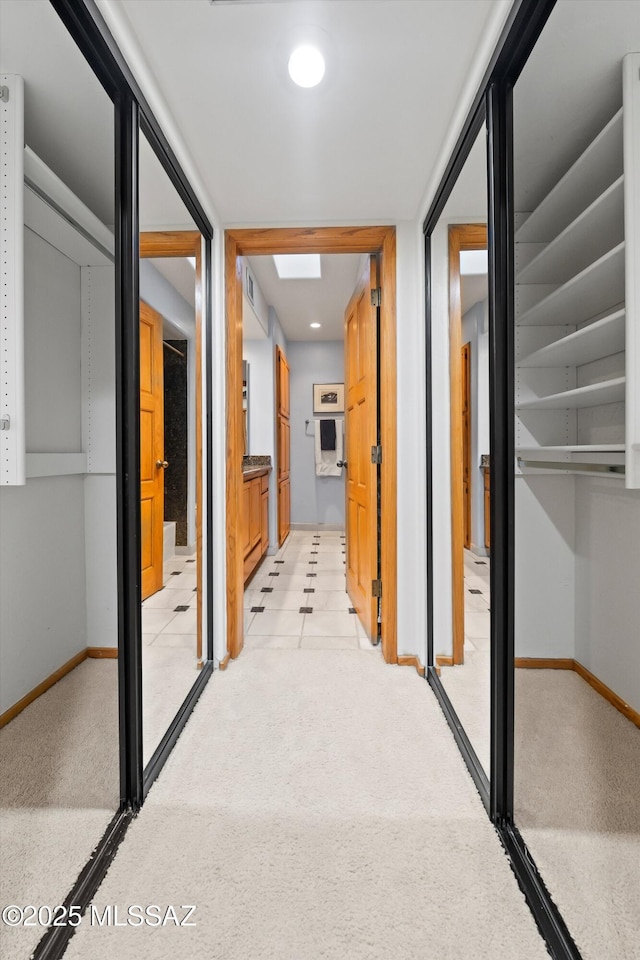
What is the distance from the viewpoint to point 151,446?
1733mm

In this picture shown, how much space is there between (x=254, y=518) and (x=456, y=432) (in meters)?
2.44

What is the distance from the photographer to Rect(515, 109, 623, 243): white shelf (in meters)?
1.06

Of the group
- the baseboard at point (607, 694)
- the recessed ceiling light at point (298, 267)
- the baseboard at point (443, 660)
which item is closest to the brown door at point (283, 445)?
the recessed ceiling light at point (298, 267)

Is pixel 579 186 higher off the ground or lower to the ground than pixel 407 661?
higher

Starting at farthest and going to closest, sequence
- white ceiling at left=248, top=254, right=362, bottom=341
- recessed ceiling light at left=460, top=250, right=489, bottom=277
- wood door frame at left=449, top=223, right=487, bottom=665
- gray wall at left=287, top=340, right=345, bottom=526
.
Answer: gray wall at left=287, top=340, right=345, bottom=526 < white ceiling at left=248, top=254, right=362, bottom=341 < wood door frame at left=449, top=223, right=487, bottom=665 < recessed ceiling light at left=460, top=250, right=489, bottom=277

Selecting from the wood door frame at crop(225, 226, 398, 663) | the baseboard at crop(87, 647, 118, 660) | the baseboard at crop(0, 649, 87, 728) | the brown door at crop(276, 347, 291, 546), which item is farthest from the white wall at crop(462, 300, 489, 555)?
the brown door at crop(276, 347, 291, 546)

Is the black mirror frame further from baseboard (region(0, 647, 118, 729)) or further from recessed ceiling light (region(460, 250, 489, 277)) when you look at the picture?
baseboard (region(0, 647, 118, 729))

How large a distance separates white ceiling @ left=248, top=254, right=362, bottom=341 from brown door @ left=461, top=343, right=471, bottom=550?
2.01 meters

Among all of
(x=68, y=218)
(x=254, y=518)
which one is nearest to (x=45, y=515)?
(x=68, y=218)

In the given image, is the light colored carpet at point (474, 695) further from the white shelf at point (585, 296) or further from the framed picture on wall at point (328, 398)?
the framed picture on wall at point (328, 398)

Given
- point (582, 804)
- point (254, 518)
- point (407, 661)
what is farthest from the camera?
point (254, 518)

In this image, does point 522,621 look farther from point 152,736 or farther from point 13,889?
point 13,889

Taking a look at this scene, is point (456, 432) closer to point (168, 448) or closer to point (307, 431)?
point (168, 448)

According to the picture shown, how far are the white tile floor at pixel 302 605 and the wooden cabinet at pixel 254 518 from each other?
16 cm
